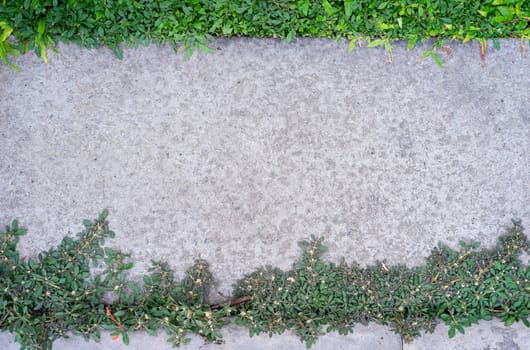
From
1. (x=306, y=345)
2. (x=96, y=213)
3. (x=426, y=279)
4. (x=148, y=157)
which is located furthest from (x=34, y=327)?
(x=426, y=279)

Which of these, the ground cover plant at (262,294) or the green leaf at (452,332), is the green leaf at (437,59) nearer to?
the ground cover plant at (262,294)

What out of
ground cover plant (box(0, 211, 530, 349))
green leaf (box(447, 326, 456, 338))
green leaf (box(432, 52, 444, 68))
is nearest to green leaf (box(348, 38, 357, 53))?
green leaf (box(432, 52, 444, 68))

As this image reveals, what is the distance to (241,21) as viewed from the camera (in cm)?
300

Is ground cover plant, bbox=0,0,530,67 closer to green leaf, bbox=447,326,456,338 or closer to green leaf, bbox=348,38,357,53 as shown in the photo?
green leaf, bbox=348,38,357,53

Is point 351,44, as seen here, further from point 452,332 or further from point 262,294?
point 452,332

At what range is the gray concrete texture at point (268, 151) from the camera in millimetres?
3004

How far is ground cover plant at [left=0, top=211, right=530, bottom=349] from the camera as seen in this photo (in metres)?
2.86

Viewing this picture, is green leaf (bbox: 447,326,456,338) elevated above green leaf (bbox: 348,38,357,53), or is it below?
below

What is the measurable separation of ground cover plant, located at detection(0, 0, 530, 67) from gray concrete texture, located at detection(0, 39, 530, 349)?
9cm

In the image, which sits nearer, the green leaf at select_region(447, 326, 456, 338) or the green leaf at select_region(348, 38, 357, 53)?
the green leaf at select_region(447, 326, 456, 338)

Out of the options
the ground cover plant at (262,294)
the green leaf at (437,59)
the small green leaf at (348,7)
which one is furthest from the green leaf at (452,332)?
the small green leaf at (348,7)

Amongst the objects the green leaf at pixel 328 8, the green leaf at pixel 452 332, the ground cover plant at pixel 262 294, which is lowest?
the green leaf at pixel 452 332

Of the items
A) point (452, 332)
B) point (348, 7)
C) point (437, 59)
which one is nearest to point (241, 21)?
point (348, 7)

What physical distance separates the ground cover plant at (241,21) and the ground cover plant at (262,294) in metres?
1.06
